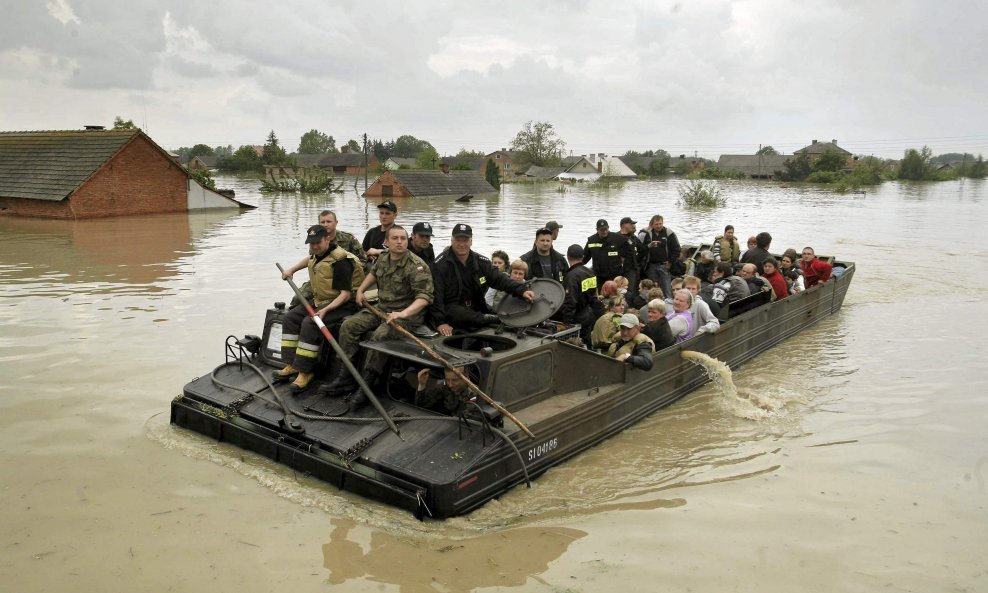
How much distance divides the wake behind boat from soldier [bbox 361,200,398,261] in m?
1.25

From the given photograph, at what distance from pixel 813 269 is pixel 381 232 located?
8.09 m

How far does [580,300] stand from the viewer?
28.5ft

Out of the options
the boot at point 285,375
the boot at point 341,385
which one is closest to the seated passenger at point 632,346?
the boot at point 341,385

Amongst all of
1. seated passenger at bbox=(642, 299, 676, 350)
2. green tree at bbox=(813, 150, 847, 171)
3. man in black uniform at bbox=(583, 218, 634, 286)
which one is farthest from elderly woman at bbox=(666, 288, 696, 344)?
green tree at bbox=(813, 150, 847, 171)

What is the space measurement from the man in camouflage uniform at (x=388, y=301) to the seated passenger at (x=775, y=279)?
635 cm

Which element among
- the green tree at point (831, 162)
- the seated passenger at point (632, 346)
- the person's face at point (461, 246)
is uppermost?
the green tree at point (831, 162)

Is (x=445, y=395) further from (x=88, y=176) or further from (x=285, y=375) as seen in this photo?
(x=88, y=176)

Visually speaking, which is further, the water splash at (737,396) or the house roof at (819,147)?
the house roof at (819,147)

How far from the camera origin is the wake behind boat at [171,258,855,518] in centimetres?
591

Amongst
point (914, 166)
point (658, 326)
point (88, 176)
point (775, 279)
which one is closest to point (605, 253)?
point (658, 326)

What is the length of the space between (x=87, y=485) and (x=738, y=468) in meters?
6.02

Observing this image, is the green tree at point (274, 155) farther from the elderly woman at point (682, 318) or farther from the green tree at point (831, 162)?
the elderly woman at point (682, 318)

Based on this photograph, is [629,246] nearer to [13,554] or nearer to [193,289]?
[13,554]

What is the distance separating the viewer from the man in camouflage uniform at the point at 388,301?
679 cm
